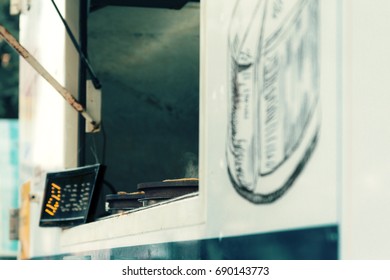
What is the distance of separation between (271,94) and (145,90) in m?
5.68

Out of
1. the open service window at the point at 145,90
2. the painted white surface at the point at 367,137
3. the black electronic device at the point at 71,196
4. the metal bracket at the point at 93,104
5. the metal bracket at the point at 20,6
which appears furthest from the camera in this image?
the metal bracket at the point at 20,6

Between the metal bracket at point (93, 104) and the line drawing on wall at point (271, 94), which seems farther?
the metal bracket at point (93, 104)

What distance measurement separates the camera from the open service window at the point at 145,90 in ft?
27.0

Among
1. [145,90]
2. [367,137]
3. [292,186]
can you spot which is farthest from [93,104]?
[367,137]

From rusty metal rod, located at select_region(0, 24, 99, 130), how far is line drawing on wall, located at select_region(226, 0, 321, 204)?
3391 millimetres

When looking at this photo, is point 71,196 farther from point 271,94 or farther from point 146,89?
point 271,94

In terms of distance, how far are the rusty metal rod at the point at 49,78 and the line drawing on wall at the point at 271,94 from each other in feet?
11.1

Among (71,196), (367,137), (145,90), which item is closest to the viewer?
(367,137)

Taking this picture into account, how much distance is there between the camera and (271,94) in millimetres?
3059

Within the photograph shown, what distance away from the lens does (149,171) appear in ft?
27.7


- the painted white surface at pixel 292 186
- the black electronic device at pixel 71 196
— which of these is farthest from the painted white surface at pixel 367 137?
the black electronic device at pixel 71 196

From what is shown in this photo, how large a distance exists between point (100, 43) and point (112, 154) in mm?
760

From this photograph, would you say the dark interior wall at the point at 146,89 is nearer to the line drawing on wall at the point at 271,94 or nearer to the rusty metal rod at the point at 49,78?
the rusty metal rod at the point at 49,78

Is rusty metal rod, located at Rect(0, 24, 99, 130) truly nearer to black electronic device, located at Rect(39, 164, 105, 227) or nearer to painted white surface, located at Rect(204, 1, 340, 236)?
black electronic device, located at Rect(39, 164, 105, 227)
